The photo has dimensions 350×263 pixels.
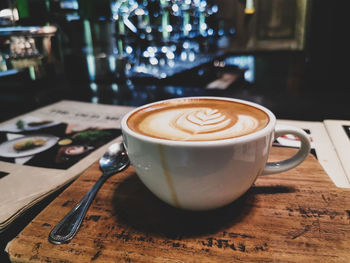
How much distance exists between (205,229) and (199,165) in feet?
0.25

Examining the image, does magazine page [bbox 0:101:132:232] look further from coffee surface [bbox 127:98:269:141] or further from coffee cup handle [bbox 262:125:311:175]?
coffee cup handle [bbox 262:125:311:175]

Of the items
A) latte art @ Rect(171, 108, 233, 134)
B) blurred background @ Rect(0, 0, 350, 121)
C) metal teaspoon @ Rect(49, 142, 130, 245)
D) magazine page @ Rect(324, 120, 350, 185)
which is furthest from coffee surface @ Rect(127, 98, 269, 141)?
blurred background @ Rect(0, 0, 350, 121)

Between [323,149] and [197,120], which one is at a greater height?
[197,120]

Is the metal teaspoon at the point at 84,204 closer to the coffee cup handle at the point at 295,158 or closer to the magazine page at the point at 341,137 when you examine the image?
the coffee cup handle at the point at 295,158

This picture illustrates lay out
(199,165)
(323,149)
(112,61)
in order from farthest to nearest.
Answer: (112,61) → (323,149) → (199,165)

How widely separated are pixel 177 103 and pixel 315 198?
0.79 feet

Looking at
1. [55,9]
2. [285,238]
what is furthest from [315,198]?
[55,9]

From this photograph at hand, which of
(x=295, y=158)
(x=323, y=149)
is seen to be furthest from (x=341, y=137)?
(x=295, y=158)

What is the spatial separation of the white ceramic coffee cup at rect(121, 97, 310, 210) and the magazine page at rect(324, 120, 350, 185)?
0.25 metres

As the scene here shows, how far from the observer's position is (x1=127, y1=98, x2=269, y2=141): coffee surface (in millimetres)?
302

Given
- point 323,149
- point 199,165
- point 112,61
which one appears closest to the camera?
point 199,165

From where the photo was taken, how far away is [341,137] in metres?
0.56

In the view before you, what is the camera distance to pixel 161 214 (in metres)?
0.31

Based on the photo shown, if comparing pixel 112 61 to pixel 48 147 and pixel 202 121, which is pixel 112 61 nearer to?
pixel 48 147
